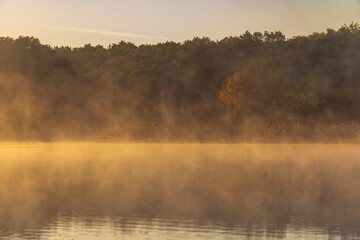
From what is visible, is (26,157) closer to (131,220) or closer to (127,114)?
(131,220)

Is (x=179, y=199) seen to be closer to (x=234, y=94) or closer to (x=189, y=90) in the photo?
(x=234, y=94)

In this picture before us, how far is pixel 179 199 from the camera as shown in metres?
17.7

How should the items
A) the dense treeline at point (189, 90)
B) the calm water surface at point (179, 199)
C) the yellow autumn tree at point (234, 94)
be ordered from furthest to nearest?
the yellow autumn tree at point (234, 94)
the dense treeline at point (189, 90)
the calm water surface at point (179, 199)

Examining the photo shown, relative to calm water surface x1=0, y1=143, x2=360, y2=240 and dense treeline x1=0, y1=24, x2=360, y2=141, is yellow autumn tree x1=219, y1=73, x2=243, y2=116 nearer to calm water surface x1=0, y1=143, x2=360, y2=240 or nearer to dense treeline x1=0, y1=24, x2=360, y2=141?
dense treeline x1=0, y1=24, x2=360, y2=141

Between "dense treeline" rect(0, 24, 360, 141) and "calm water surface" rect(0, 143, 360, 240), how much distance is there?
76.6 feet

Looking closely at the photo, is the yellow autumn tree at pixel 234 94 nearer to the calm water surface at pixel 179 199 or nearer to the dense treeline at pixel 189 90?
the dense treeline at pixel 189 90

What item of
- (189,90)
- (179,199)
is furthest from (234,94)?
(179,199)

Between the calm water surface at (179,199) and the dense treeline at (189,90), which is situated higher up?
the dense treeline at (189,90)

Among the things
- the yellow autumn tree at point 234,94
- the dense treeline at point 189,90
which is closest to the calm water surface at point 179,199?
the dense treeline at point 189,90

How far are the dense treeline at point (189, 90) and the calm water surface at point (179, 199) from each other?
23349mm

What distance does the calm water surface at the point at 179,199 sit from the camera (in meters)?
13.0

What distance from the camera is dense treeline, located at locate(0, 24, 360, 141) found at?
54719mm

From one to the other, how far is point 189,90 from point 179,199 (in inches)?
2477

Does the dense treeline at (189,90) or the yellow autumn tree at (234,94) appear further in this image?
the yellow autumn tree at (234,94)
